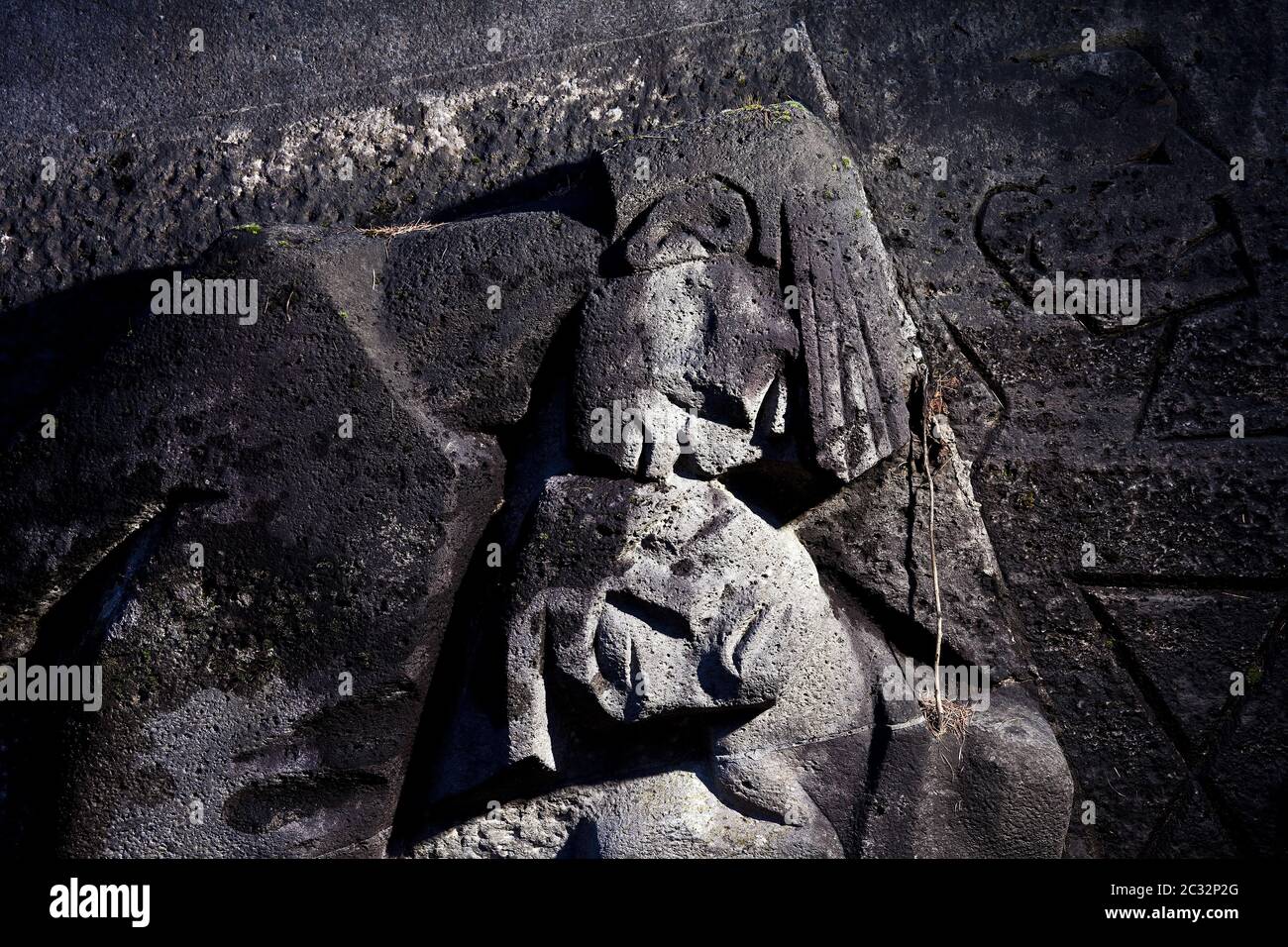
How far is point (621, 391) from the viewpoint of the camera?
242cm

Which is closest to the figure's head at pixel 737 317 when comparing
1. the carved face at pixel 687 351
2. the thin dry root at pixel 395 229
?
the carved face at pixel 687 351

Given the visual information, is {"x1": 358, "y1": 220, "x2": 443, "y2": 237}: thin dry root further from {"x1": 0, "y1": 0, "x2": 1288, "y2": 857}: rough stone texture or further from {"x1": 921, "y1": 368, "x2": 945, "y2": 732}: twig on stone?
{"x1": 921, "y1": 368, "x2": 945, "y2": 732}: twig on stone

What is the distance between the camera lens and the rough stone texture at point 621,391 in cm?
243

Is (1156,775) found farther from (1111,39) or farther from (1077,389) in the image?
(1111,39)

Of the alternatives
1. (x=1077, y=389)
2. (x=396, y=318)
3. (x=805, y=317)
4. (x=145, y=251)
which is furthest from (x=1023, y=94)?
(x=145, y=251)

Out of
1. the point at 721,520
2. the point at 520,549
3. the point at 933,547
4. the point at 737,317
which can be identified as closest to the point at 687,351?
the point at 737,317

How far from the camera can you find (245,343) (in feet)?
8.15

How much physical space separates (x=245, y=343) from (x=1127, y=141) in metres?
2.03

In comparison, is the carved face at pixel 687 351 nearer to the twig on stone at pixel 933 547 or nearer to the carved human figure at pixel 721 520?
the carved human figure at pixel 721 520

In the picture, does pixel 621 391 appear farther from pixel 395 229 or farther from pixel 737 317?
pixel 395 229

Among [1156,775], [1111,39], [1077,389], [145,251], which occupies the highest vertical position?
[1111,39]

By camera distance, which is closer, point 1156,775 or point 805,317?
point 805,317

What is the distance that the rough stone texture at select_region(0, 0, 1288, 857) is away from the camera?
95.6 inches

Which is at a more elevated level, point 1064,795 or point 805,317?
point 805,317
